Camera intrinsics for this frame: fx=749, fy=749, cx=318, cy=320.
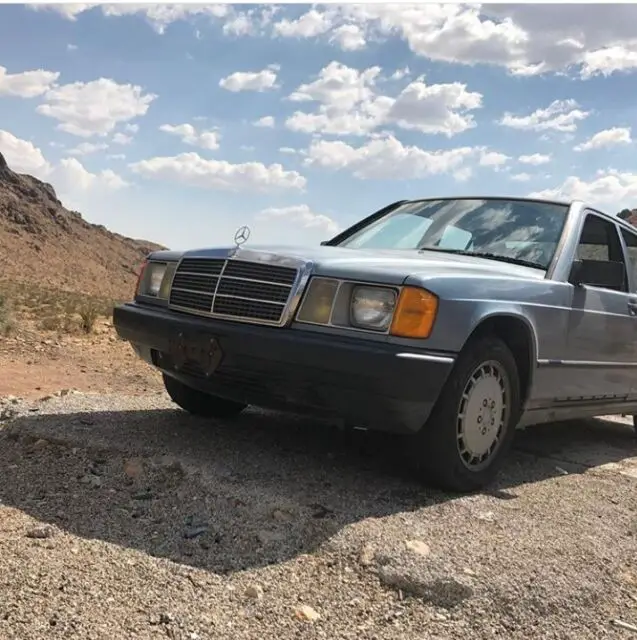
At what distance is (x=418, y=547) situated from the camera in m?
2.80

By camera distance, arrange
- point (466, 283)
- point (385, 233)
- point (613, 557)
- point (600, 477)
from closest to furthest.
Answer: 1. point (613, 557)
2. point (466, 283)
3. point (600, 477)
4. point (385, 233)

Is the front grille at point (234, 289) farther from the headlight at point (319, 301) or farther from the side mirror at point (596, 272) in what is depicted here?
the side mirror at point (596, 272)

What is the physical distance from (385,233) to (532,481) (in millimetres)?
1883

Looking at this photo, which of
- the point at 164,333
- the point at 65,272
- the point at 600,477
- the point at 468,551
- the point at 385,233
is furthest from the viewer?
the point at 65,272

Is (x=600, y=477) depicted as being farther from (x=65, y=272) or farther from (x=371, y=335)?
Answer: (x=65, y=272)

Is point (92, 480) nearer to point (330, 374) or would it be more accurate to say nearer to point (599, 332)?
point (330, 374)

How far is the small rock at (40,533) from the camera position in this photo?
266cm

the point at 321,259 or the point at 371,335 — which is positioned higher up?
the point at 321,259

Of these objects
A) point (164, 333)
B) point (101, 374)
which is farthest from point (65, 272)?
point (164, 333)

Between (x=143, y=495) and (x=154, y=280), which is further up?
(x=154, y=280)

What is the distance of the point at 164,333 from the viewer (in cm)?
386

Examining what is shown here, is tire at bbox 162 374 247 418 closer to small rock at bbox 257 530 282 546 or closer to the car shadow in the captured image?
the car shadow

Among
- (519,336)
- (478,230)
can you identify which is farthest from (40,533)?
(478,230)

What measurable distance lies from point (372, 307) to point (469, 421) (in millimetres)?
801
